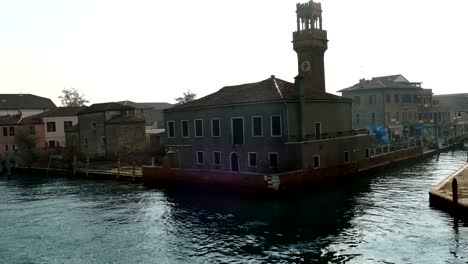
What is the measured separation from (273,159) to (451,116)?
7074 cm

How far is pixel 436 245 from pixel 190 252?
1214cm

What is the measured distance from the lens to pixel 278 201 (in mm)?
32719

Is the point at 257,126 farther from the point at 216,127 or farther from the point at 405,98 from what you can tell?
the point at 405,98

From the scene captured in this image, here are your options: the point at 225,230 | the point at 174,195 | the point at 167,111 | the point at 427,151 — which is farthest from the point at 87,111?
the point at 427,151

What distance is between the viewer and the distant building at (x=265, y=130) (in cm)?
3806

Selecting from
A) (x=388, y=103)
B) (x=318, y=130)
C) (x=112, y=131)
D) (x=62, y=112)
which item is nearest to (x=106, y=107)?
(x=112, y=131)

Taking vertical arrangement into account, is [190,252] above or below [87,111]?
below

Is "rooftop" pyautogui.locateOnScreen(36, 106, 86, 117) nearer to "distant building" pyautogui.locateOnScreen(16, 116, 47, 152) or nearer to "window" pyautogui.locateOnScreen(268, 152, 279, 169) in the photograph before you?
"distant building" pyautogui.locateOnScreen(16, 116, 47, 152)

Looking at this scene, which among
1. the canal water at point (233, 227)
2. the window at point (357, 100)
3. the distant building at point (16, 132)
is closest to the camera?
the canal water at point (233, 227)

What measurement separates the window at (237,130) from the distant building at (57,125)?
1549 inches

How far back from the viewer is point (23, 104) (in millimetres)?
90500

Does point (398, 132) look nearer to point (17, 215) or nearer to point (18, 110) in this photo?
point (17, 215)

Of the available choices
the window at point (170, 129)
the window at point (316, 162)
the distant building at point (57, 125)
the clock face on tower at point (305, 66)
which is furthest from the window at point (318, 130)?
the distant building at point (57, 125)

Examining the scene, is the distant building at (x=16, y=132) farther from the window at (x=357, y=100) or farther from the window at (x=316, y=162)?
the window at (x=357, y=100)
